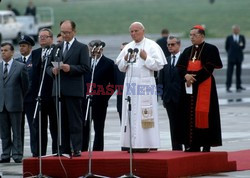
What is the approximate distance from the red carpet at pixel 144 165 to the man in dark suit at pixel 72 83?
378mm

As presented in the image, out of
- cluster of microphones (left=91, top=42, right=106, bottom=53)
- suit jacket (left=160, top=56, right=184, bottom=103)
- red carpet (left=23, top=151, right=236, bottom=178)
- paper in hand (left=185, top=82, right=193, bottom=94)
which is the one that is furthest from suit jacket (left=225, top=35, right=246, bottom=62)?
red carpet (left=23, top=151, right=236, bottom=178)

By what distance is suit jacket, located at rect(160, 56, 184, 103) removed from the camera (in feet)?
55.9

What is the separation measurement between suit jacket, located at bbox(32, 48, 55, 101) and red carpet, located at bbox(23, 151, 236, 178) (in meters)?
1.31

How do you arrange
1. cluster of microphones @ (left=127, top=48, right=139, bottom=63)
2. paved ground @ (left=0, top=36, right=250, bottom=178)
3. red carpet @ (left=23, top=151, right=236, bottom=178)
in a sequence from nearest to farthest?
red carpet @ (left=23, top=151, right=236, bottom=178) < cluster of microphones @ (left=127, top=48, right=139, bottom=63) < paved ground @ (left=0, top=36, right=250, bottom=178)

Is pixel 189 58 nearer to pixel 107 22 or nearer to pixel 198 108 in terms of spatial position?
pixel 198 108

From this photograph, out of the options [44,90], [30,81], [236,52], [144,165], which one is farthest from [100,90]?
[236,52]

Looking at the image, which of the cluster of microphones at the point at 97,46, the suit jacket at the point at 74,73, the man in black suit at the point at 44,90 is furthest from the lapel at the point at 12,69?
the suit jacket at the point at 74,73

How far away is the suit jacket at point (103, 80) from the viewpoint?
17.4 metres

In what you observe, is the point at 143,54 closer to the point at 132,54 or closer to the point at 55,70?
the point at 132,54

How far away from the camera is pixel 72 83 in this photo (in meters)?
14.9

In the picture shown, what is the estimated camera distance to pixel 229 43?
109 ft

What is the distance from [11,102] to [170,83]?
265 centimetres

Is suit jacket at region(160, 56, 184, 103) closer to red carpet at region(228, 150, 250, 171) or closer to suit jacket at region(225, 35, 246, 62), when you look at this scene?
red carpet at region(228, 150, 250, 171)

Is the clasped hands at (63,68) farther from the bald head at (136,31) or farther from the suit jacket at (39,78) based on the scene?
the suit jacket at (39,78)
